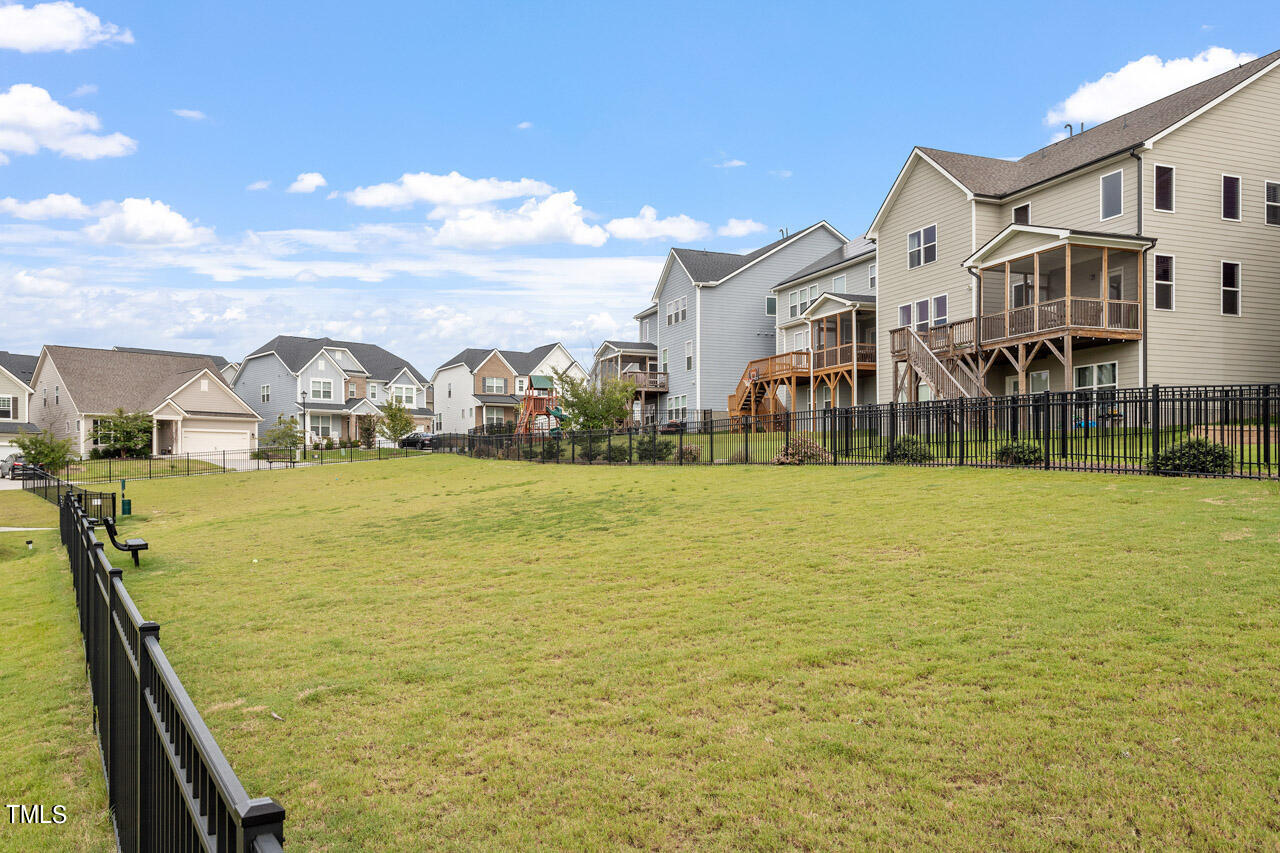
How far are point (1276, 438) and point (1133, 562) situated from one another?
316 inches

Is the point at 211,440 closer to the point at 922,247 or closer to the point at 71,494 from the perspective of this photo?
the point at 71,494

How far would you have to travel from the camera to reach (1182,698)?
5.15 metres

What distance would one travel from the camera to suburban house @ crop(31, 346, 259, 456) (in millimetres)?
56078

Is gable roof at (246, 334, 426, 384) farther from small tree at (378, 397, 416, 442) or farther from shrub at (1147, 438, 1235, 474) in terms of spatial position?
shrub at (1147, 438, 1235, 474)

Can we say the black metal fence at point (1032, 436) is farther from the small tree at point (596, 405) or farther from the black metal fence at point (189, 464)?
the black metal fence at point (189, 464)

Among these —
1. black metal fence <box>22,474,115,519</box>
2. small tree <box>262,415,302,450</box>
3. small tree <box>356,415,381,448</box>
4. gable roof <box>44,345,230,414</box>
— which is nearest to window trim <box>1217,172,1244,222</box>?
black metal fence <box>22,474,115,519</box>

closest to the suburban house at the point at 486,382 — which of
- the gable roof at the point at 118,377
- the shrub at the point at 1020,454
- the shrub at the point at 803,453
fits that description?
the gable roof at the point at 118,377

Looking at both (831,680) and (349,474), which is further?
(349,474)

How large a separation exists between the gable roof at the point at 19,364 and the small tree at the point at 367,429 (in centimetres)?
2605

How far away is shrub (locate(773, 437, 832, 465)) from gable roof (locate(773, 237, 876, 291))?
61.2 ft

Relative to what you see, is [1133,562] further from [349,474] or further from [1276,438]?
[349,474]

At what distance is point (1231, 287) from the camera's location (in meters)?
26.9

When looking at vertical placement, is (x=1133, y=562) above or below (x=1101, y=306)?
below

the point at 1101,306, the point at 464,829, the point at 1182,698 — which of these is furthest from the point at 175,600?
the point at 1101,306
